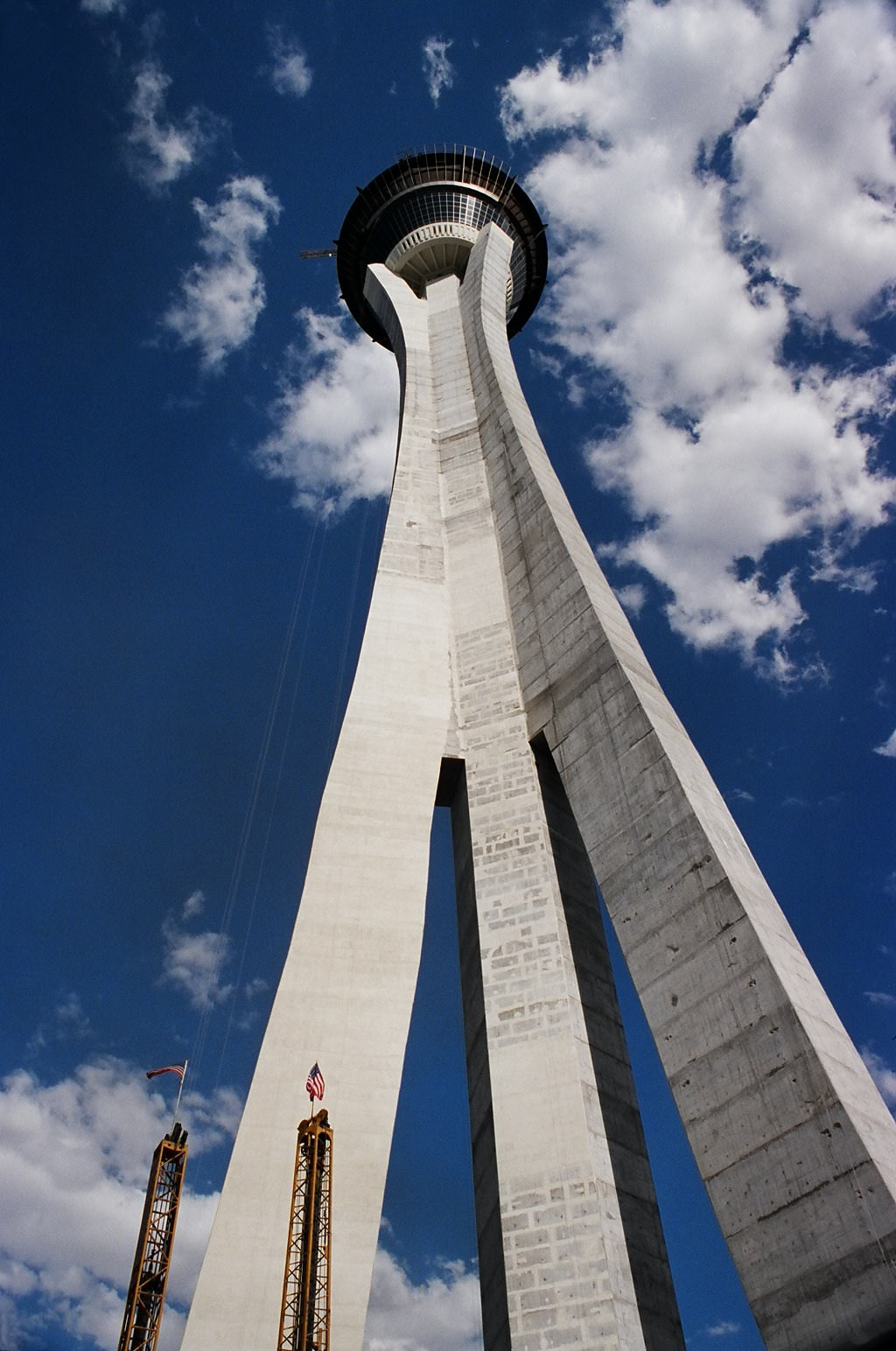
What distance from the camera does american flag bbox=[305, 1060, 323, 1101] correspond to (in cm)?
1084

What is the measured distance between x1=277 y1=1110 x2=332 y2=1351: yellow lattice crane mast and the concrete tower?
157 millimetres

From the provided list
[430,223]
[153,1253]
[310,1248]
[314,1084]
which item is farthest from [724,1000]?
[430,223]

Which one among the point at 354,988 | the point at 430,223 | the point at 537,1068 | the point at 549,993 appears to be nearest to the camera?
the point at 537,1068

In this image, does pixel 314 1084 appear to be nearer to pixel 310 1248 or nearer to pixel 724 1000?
pixel 310 1248

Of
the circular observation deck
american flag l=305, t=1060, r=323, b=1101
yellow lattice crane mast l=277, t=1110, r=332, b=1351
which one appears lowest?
yellow lattice crane mast l=277, t=1110, r=332, b=1351

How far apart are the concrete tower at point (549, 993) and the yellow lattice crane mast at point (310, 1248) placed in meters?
0.16

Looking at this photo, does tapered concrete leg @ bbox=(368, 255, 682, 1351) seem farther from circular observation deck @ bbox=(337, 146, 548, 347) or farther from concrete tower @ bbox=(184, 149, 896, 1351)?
circular observation deck @ bbox=(337, 146, 548, 347)

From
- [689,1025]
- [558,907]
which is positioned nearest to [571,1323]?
[689,1025]

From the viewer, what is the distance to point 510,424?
721 inches

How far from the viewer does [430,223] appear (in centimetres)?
2709

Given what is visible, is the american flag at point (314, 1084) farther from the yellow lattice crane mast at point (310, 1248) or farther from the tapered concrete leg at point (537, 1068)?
the tapered concrete leg at point (537, 1068)

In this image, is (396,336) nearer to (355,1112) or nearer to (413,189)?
(413,189)

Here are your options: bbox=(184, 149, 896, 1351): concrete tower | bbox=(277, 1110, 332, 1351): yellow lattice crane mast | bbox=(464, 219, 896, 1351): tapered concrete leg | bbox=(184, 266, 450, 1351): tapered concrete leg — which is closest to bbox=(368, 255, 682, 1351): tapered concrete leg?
bbox=(184, 149, 896, 1351): concrete tower

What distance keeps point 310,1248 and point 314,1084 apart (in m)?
1.53
